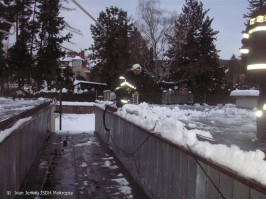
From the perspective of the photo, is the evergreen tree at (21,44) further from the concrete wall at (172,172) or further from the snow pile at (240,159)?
the snow pile at (240,159)

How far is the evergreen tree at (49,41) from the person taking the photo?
126 ft

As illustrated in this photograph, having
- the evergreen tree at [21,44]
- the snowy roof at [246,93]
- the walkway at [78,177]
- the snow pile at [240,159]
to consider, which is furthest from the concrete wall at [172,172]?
the evergreen tree at [21,44]

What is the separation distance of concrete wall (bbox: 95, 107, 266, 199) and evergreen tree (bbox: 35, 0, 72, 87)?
110ft

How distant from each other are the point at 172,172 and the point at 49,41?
3844 centimetres

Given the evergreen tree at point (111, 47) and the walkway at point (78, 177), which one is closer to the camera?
the walkway at point (78, 177)

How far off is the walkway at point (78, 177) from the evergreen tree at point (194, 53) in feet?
100.0

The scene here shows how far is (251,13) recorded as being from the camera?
4238 cm

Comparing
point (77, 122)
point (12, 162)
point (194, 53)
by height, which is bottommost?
point (77, 122)

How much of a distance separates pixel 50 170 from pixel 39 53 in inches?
1406

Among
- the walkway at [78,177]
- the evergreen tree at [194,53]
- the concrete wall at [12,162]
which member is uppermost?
the evergreen tree at [194,53]

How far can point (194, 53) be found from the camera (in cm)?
3916

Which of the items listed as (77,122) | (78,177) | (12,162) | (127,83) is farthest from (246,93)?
(77,122)

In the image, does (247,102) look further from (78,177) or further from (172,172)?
(172,172)

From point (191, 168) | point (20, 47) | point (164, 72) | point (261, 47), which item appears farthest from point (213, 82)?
point (191, 168)
